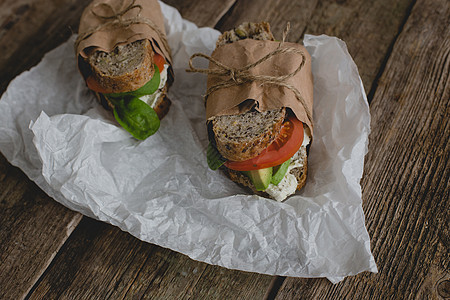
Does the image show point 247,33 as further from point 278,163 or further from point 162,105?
point 278,163

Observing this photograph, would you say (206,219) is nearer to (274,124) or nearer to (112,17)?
(274,124)

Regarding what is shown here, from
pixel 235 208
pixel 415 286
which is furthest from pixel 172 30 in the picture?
pixel 415 286

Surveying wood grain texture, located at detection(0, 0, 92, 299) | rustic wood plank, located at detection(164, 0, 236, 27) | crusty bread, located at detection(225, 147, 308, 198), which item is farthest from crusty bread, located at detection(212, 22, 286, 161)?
rustic wood plank, located at detection(164, 0, 236, 27)

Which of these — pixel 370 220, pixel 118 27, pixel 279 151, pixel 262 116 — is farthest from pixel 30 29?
pixel 370 220

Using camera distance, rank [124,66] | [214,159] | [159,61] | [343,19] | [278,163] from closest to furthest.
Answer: [278,163] → [214,159] → [124,66] → [159,61] → [343,19]

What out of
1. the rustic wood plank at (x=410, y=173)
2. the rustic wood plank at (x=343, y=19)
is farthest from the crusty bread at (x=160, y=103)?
the rustic wood plank at (x=410, y=173)

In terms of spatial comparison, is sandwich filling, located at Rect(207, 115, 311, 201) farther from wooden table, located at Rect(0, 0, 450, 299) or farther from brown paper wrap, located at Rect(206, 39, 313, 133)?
wooden table, located at Rect(0, 0, 450, 299)
